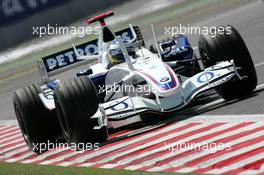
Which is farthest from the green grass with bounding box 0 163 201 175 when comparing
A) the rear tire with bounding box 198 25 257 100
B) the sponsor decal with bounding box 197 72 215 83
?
the rear tire with bounding box 198 25 257 100

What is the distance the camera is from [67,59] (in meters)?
14.0

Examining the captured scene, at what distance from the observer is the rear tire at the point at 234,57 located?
11812mm

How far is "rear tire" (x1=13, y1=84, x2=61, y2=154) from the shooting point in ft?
38.2

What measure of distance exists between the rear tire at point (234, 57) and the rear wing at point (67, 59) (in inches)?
78.0

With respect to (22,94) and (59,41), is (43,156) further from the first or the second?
(59,41)

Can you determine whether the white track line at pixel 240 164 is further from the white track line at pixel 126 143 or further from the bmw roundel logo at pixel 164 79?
the bmw roundel logo at pixel 164 79

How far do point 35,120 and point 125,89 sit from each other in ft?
4.74

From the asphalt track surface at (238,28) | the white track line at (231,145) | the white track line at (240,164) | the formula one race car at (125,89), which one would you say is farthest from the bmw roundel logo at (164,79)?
the white track line at (240,164)

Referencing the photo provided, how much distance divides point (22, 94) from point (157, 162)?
11.1ft

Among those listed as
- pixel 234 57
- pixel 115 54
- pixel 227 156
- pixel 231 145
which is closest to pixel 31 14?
pixel 115 54

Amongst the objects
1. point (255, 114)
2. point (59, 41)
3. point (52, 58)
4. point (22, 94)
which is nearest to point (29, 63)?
point (59, 41)

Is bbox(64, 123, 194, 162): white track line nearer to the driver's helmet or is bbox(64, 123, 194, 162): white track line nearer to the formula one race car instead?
the formula one race car

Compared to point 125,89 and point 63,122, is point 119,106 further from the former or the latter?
point 125,89

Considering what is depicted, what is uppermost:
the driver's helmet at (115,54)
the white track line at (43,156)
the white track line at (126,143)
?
the driver's helmet at (115,54)
